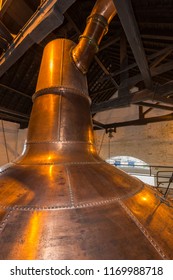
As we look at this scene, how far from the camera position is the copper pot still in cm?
103

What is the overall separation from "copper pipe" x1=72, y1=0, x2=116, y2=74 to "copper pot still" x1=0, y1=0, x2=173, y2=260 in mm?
13

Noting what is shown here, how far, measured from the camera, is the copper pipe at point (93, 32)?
6.82 ft

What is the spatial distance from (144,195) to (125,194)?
0.30 meters

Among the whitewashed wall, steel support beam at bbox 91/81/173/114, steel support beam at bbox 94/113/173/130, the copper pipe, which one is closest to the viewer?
the copper pipe

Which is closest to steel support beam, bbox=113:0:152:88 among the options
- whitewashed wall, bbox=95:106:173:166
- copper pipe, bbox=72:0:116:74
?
copper pipe, bbox=72:0:116:74

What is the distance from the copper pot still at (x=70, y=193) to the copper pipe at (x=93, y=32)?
0.04 feet

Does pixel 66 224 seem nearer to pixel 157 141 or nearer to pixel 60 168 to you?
pixel 60 168

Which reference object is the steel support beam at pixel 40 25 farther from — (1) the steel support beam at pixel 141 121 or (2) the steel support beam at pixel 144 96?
(1) the steel support beam at pixel 141 121

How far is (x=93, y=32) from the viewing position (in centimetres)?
214

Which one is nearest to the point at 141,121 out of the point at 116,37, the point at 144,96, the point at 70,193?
the point at 116,37

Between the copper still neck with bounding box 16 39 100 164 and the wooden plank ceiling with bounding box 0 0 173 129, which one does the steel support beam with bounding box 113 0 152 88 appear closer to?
the wooden plank ceiling with bounding box 0 0 173 129

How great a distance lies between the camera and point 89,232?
107 centimetres

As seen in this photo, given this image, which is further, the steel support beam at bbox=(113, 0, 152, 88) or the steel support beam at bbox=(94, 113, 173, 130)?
the steel support beam at bbox=(94, 113, 173, 130)

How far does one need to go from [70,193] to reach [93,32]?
2142mm
